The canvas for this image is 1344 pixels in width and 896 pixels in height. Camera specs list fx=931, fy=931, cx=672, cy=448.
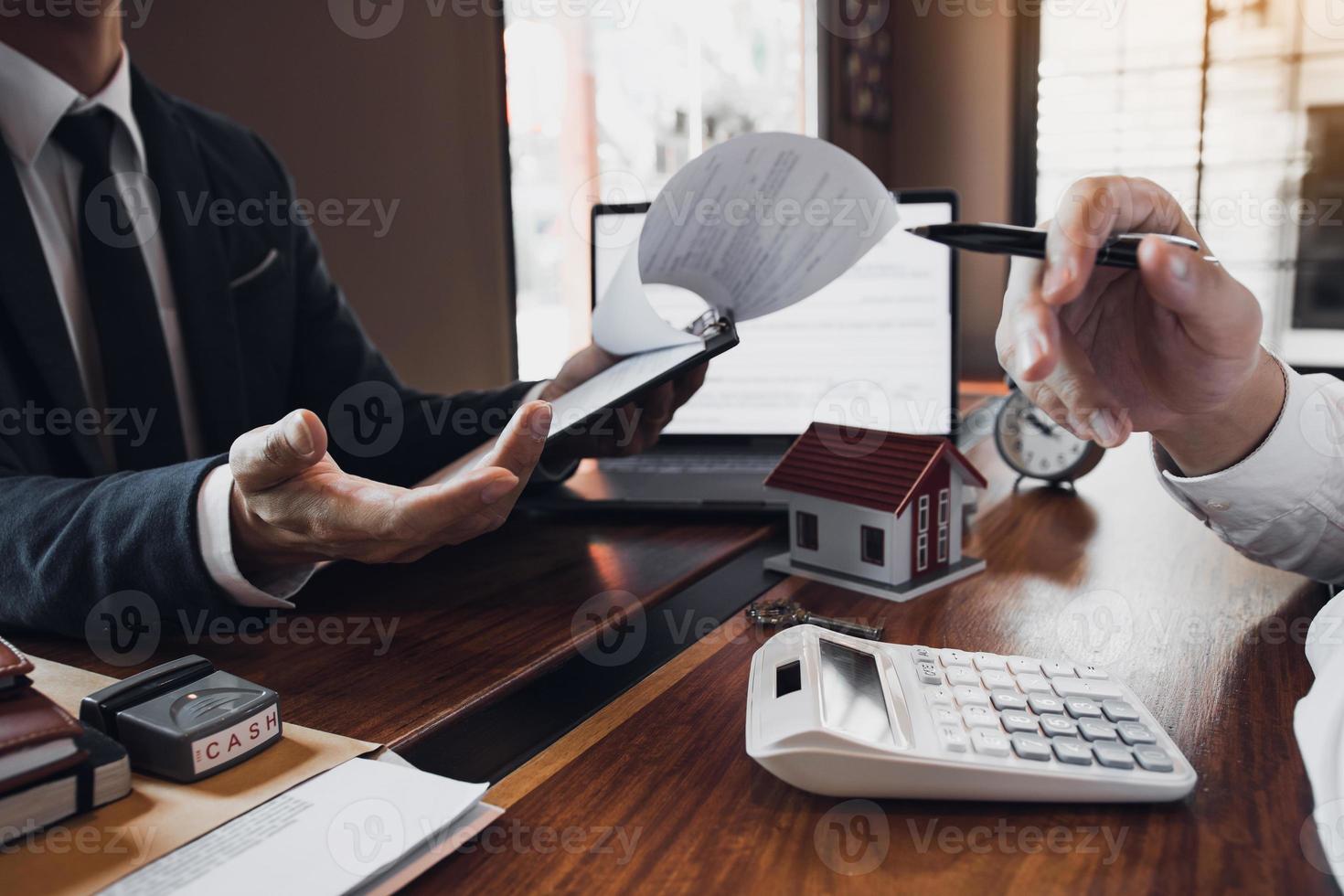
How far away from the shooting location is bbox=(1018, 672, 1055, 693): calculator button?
507mm

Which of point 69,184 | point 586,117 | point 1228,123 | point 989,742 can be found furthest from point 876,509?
point 1228,123

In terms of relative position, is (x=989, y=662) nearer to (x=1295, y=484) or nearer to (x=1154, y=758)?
(x=1154, y=758)

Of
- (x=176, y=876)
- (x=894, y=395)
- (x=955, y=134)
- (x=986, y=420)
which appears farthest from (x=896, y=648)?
(x=955, y=134)

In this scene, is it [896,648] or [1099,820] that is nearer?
Answer: [1099,820]

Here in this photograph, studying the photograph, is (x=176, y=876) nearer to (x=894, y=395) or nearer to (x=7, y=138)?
(x=7, y=138)

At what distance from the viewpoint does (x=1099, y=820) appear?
0.43m

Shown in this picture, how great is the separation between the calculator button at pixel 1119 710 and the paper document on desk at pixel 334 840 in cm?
32

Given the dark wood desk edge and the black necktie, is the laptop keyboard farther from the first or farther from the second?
the black necktie

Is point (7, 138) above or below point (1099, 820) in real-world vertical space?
above

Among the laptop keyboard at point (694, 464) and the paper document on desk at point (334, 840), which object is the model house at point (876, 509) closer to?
the laptop keyboard at point (694, 464)

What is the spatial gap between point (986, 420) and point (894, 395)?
20.6 inches

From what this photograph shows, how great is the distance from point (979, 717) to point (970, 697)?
0.02 m

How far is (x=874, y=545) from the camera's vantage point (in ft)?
2.55

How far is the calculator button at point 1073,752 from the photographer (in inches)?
17.4
